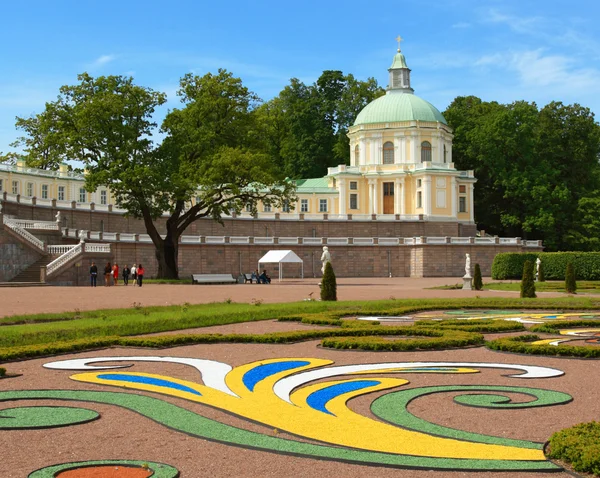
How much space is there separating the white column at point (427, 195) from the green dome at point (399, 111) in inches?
289

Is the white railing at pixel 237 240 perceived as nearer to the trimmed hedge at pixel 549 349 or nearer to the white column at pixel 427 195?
the white column at pixel 427 195

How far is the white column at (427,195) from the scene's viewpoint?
90250 mm

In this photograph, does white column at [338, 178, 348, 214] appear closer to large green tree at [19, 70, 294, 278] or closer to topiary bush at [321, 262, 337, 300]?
large green tree at [19, 70, 294, 278]

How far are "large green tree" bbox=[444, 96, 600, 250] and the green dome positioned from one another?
218 inches

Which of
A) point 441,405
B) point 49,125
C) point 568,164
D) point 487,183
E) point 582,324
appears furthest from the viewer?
point 487,183

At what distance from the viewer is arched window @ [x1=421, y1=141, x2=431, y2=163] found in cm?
9281

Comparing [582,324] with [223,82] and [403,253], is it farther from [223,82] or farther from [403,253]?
[403,253]

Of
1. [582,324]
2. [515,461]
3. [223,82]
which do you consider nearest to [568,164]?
[223,82]

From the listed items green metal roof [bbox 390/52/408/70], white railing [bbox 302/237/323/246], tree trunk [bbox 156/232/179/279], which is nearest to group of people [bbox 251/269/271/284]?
tree trunk [bbox 156/232/179/279]

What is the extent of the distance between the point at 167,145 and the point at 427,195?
40445 mm

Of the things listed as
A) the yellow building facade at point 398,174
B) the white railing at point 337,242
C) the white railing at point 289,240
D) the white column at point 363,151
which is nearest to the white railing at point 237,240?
the white railing at point 289,240

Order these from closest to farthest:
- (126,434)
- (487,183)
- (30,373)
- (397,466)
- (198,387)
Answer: (397,466) < (126,434) < (198,387) < (30,373) < (487,183)

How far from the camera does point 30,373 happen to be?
12.7 m

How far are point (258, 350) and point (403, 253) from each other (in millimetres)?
63792
